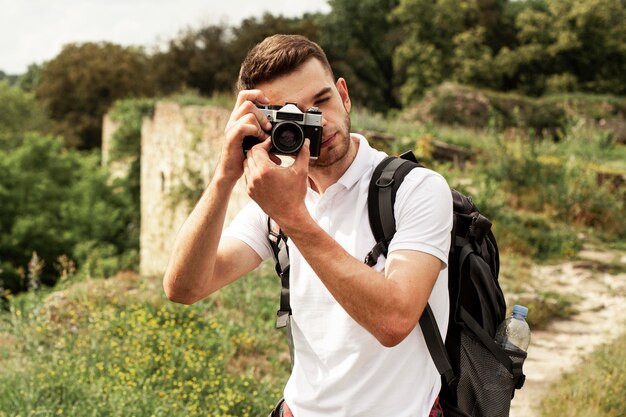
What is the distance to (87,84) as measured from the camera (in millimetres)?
27938

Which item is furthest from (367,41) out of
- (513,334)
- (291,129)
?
(291,129)

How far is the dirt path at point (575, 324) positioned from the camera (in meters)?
4.16

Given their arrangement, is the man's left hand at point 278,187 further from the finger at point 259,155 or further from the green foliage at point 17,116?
the green foliage at point 17,116

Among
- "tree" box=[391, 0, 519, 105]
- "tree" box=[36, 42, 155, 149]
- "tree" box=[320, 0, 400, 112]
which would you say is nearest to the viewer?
"tree" box=[36, 42, 155, 149]

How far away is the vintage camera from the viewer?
54.8 inches

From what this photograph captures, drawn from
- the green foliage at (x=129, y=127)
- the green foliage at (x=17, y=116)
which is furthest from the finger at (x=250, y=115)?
the green foliage at (x=17, y=116)

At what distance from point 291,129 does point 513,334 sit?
0.85 m

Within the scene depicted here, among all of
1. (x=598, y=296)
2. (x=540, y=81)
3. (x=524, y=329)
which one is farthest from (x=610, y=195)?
(x=540, y=81)

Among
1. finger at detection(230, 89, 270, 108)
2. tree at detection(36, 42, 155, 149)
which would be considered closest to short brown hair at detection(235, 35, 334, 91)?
finger at detection(230, 89, 270, 108)

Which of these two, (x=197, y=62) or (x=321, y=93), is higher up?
(x=197, y=62)

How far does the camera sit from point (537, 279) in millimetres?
6051

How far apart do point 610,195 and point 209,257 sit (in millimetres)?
7310

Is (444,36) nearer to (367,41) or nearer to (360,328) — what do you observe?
(367,41)

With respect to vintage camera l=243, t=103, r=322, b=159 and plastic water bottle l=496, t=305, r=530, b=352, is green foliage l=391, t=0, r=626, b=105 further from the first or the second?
vintage camera l=243, t=103, r=322, b=159
